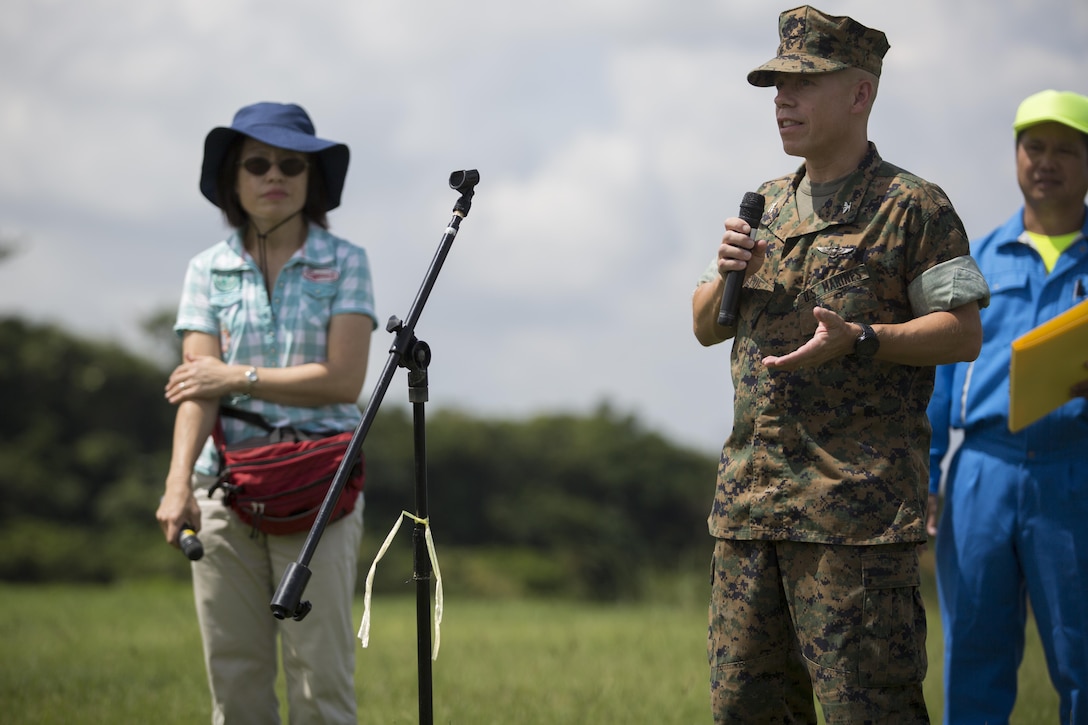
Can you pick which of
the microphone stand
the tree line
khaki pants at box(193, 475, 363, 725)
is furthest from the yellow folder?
the tree line

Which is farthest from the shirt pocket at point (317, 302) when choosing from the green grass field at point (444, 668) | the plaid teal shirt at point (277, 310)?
the green grass field at point (444, 668)

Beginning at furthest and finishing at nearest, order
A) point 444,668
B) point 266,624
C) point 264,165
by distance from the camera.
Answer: point 444,668 → point 264,165 → point 266,624

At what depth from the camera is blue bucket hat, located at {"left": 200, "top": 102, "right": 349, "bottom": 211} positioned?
13.9 feet

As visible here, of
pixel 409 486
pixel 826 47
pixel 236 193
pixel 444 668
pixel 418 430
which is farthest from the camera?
pixel 409 486

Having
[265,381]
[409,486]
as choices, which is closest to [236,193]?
[265,381]

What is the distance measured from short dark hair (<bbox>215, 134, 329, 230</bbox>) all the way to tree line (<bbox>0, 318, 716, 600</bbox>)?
10.5 meters

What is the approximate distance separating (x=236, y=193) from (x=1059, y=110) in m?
3.13

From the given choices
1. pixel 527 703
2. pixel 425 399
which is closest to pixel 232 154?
pixel 425 399

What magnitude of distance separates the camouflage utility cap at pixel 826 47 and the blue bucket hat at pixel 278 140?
1.72 m

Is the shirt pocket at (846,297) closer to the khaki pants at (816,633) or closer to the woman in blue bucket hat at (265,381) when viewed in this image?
the khaki pants at (816,633)

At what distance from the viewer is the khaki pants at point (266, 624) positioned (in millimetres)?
4023

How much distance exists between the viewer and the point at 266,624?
13.7 feet

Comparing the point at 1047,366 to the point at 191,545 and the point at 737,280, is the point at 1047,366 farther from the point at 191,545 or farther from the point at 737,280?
the point at 191,545

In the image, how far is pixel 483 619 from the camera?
36.8ft
